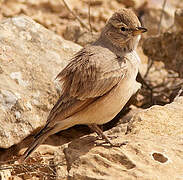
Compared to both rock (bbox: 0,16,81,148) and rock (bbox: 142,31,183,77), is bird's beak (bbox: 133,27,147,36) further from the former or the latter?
rock (bbox: 142,31,183,77)

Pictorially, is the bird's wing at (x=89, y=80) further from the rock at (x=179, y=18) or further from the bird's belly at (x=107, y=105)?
the rock at (x=179, y=18)

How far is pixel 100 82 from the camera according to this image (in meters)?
4.69

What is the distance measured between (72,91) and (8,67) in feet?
4.86

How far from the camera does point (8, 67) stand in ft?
19.5

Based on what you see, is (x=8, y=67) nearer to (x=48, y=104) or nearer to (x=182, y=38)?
(x=48, y=104)

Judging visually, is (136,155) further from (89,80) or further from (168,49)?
(168,49)

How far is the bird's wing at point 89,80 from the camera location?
4680 mm

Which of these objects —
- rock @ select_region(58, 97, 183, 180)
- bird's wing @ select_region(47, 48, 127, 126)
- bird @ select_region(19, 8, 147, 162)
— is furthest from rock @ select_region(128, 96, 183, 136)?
bird's wing @ select_region(47, 48, 127, 126)

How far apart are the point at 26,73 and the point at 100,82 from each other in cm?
160

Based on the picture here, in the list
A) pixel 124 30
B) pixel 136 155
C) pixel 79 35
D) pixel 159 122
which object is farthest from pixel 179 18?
pixel 136 155

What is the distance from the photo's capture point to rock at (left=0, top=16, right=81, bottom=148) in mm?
5449

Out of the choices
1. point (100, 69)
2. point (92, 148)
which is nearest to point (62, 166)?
point (92, 148)

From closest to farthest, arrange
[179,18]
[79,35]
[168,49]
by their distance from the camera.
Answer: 1. [179,18]
2. [168,49]
3. [79,35]

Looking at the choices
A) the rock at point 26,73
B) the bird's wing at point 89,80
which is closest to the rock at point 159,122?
the bird's wing at point 89,80
